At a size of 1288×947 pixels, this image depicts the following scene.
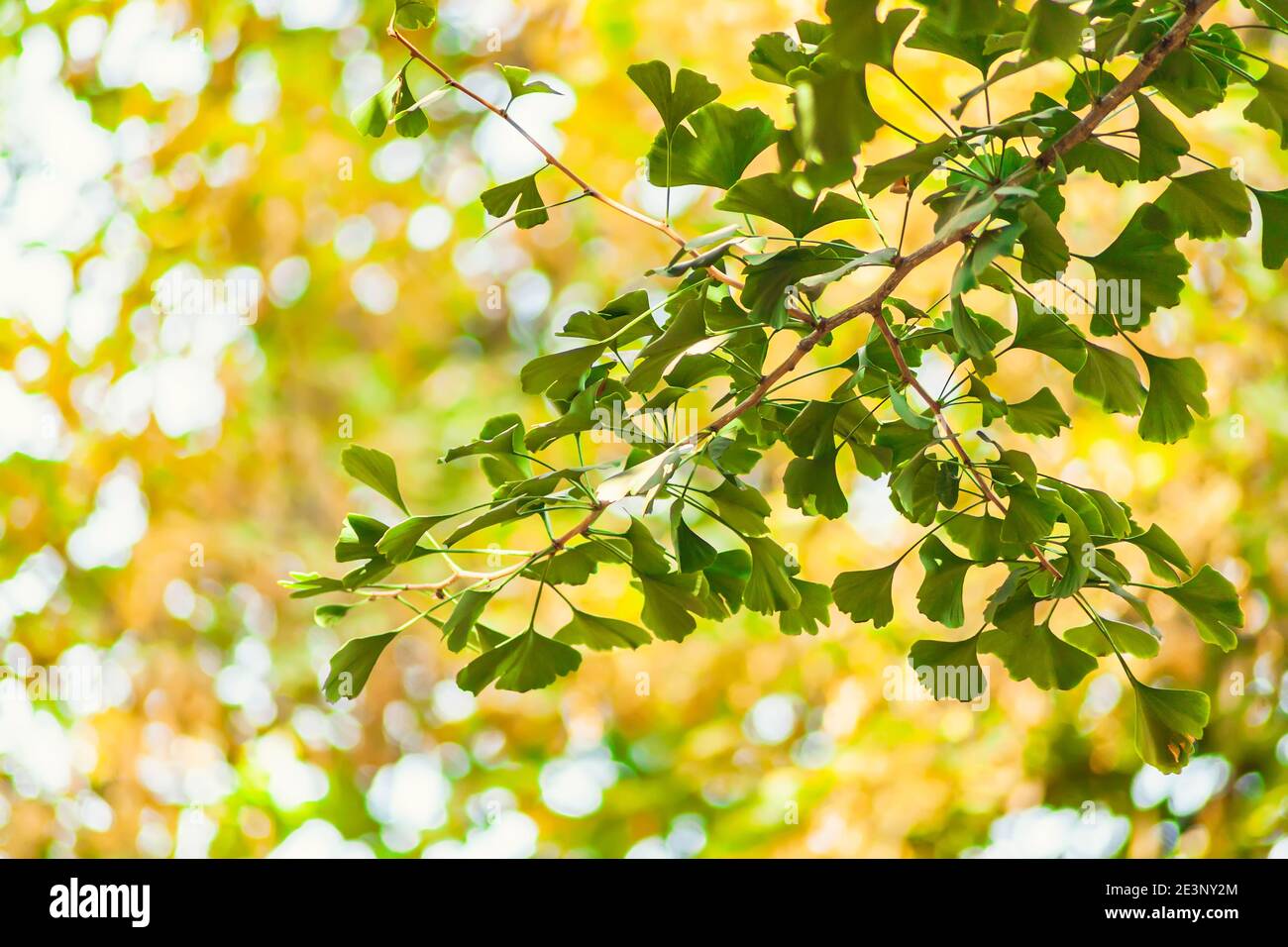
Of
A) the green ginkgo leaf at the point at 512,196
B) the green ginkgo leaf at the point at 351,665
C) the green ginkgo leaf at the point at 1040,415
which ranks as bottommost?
the green ginkgo leaf at the point at 351,665

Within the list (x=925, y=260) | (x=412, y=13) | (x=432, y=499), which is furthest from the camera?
(x=432, y=499)

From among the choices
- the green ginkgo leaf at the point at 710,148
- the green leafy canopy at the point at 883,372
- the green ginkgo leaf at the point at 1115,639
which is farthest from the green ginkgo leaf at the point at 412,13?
the green ginkgo leaf at the point at 1115,639

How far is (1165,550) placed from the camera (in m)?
0.48

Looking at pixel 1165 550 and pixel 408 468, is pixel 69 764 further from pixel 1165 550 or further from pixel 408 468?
pixel 1165 550

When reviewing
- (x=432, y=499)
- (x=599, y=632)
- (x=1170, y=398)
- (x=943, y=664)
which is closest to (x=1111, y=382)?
(x=1170, y=398)

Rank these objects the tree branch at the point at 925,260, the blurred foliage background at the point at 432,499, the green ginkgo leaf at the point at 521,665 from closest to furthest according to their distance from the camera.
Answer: the tree branch at the point at 925,260
the green ginkgo leaf at the point at 521,665
the blurred foliage background at the point at 432,499

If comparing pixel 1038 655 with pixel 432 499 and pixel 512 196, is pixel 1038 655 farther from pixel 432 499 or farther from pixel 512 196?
pixel 432 499

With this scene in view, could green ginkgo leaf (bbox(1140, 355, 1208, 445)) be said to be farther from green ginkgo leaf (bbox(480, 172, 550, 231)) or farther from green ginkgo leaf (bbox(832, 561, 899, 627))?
green ginkgo leaf (bbox(480, 172, 550, 231))

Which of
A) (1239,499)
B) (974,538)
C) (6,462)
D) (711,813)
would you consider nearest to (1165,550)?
(974,538)

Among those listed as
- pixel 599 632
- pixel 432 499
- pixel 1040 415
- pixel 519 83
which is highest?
pixel 519 83

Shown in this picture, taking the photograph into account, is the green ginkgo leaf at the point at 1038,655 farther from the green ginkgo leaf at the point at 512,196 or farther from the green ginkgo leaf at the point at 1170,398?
the green ginkgo leaf at the point at 512,196

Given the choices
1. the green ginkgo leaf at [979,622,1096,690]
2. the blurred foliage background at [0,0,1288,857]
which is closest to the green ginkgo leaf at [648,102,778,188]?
the green ginkgo leaf at [979,622,1096,690]
